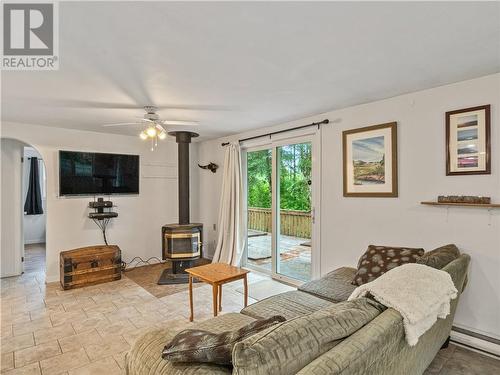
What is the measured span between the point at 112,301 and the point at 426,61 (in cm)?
404

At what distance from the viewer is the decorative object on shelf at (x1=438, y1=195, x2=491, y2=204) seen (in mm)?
2338

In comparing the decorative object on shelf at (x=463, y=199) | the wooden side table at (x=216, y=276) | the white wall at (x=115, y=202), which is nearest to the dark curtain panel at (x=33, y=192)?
the white wall at (x=115, y=202)

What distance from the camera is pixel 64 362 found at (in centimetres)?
222

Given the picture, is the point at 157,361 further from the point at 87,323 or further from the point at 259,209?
the point at 259,209

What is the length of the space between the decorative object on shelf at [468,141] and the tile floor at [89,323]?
1553mm

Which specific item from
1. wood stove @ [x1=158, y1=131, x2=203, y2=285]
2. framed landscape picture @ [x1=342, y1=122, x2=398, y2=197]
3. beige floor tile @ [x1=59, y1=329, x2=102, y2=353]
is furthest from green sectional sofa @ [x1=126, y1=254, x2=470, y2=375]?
wood stove @ [x1=158, y1=131, x2=203, y2=285]

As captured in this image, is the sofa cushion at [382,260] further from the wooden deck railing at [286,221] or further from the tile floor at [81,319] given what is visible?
the tile floor at [81,319]

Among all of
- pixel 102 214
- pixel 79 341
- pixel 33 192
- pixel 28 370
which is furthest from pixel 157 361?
pixel 33 192

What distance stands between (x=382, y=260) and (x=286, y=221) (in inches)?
67.4

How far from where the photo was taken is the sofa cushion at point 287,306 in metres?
2.12

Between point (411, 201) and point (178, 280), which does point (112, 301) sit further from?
point (411, 201)

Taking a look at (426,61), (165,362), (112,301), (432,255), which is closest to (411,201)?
(432,255)

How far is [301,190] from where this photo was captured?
13.0 feet

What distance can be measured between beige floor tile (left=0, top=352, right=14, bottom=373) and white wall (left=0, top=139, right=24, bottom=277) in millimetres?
2709
